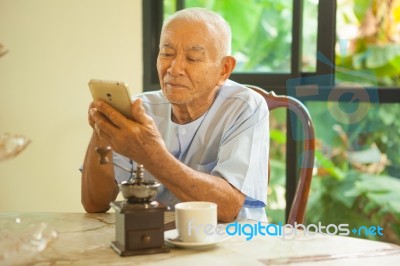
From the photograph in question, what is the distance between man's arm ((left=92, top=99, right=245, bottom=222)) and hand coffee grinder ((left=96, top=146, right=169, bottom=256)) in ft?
0.66

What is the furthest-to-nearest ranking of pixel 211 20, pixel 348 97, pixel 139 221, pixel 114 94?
1. pixel 348 97
2. pixel 211 20
3. pixel 114 94
4. pixel 139 221

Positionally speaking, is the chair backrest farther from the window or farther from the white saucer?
the window

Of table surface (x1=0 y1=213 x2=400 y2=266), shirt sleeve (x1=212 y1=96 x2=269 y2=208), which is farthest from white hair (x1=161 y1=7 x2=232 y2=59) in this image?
table surface (x1=0 y1=213 x2=400 y2=266)

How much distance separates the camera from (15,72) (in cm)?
285

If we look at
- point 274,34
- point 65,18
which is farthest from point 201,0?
point 65,18

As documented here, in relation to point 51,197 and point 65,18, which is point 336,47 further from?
point 51,197

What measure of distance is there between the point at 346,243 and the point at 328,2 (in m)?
1.39

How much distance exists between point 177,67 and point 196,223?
0.66 metres

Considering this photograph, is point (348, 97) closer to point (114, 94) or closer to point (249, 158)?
point (249, 158)

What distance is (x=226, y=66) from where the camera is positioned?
6.31 feet

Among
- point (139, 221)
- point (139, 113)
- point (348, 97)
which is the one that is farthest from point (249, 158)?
point (348, 97)

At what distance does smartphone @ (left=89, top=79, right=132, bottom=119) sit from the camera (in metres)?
1.31

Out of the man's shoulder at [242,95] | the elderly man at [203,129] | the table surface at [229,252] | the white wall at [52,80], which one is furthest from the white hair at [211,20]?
the white wall at [52,80]

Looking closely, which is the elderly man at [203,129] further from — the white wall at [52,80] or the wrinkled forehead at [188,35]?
the white wall at [52,80]
